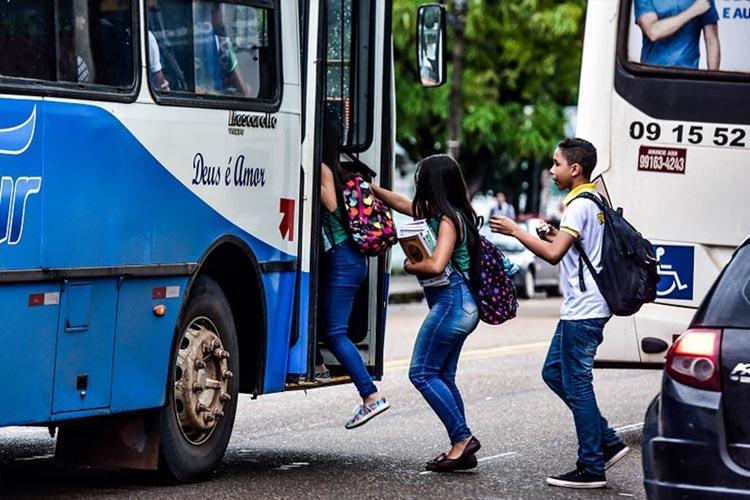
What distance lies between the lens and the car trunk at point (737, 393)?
6773 millimetres

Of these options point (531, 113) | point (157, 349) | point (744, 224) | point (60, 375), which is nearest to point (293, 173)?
point (157, 349)

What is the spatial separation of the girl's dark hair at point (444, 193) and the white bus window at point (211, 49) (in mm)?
889

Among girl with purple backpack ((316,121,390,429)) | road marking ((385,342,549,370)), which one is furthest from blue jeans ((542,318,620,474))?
road marking ((385,342,549,370))

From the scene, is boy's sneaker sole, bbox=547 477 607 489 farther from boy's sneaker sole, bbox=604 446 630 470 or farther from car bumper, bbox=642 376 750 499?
car bumper, bbox=642 376 750 499

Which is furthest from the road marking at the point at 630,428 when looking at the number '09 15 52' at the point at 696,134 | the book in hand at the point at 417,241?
the book in hand at the point at 417,241

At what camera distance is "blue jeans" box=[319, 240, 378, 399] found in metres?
10.2

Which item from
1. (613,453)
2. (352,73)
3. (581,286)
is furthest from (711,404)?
(352,73)

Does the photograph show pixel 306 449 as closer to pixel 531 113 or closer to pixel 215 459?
pixel 215 459

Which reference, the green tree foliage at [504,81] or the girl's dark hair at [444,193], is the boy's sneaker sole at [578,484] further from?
the green tree foliage at [504,81]

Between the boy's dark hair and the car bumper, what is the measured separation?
2.67m

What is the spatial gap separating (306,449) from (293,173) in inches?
78.3

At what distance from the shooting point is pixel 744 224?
1141cm

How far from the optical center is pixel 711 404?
6.82 meters

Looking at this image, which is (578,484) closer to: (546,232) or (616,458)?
(616,458)
